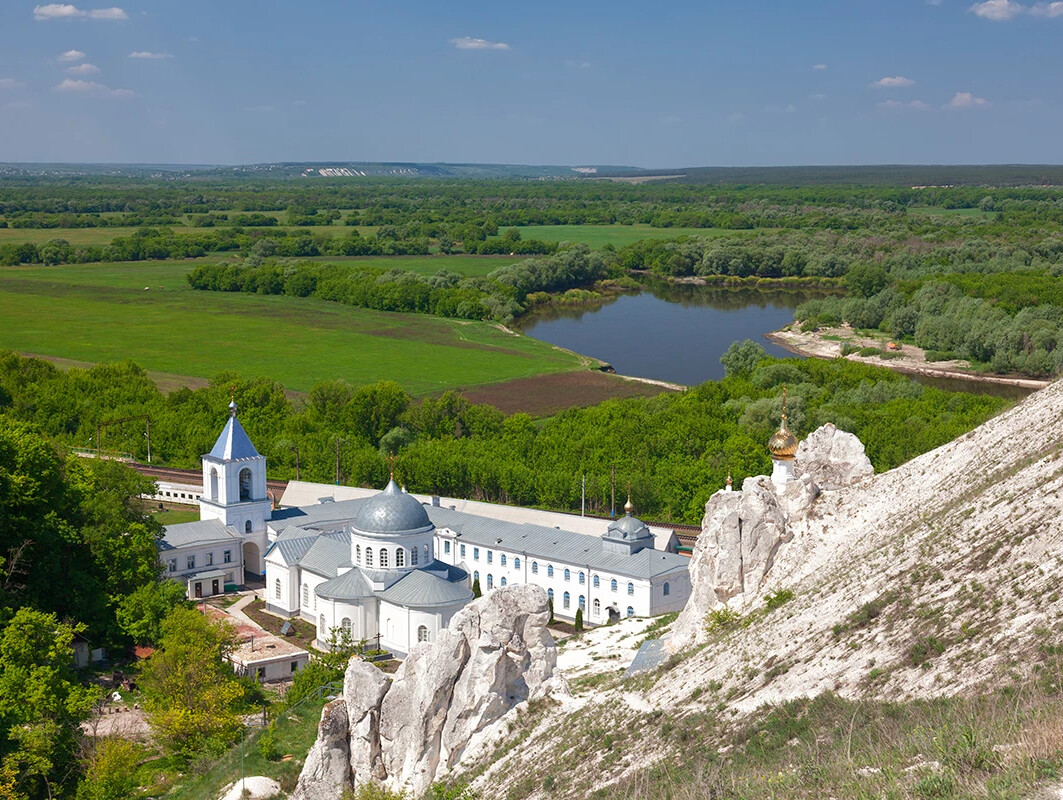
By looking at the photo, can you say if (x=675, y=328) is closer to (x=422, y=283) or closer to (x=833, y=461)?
(x=422, y=283)

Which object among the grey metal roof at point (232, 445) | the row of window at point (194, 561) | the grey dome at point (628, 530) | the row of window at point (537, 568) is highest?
the grey metal roof at point (232, 445)

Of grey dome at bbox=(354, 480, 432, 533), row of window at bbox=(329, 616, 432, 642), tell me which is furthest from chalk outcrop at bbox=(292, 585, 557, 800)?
grey dome at bbox=(354, 480, 432, 533)

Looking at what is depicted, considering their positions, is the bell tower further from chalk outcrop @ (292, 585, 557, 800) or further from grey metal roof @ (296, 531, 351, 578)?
chalk outcrop @ (292, 585, 557, 800)

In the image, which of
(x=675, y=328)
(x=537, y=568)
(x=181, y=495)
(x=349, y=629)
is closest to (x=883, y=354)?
(x=675, y=328)

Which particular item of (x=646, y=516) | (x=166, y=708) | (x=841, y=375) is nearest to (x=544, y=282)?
(x=841, y=375)

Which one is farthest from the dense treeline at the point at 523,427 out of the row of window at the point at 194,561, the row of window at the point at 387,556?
the row of window at the point at 387,556

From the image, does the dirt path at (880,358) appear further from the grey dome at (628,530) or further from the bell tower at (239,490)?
the bell tower at (239,490)

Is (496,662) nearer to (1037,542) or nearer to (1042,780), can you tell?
(1037,542)
